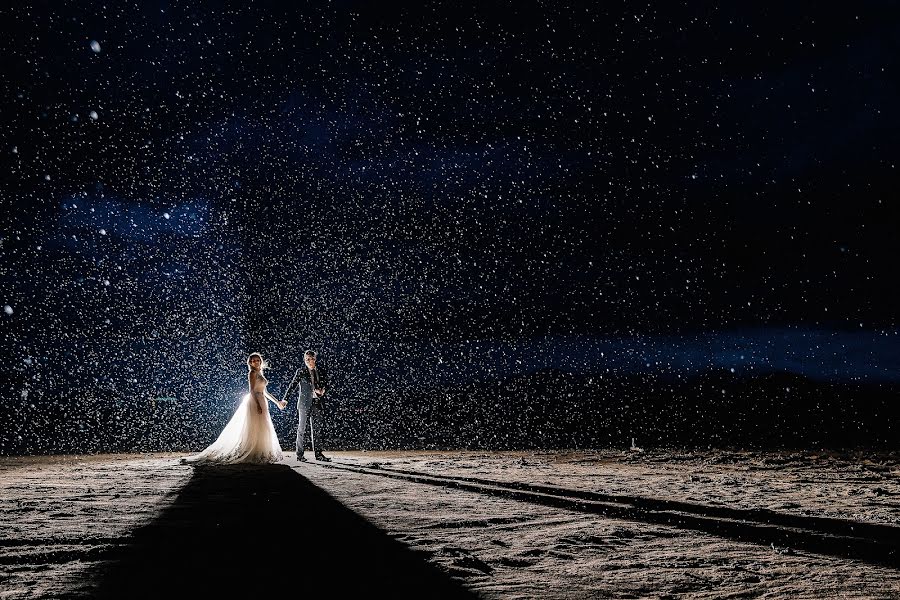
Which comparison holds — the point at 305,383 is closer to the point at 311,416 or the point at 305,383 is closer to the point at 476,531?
the point at 311,416

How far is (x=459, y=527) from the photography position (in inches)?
188

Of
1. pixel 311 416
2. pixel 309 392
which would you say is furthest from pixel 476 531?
pixel 311 416

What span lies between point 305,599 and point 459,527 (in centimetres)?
206

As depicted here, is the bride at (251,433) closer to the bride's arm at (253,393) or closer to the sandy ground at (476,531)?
the bride's arm at (253,393)

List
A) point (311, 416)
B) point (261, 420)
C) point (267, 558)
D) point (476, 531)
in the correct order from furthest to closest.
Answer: point (261, 420) < point (311, 416) < point (476, 531) < point (267, 558)

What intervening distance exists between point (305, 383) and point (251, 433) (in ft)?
5.13

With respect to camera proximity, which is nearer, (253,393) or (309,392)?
(309,392)

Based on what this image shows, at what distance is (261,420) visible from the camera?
1277 centimetres

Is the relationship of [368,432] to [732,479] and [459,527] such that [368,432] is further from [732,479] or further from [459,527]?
[459,527]

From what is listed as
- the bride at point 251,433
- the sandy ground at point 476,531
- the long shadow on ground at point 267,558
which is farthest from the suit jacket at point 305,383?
the long shadow on ground at point 267,558

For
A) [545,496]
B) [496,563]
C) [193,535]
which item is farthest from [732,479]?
[193,535]

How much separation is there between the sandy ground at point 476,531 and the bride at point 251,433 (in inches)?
125

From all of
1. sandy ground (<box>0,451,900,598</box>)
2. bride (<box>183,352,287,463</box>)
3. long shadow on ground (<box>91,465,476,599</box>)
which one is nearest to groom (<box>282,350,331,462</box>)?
bride (<box>183,352,287,463</box>)

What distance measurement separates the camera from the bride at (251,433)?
12.4m
